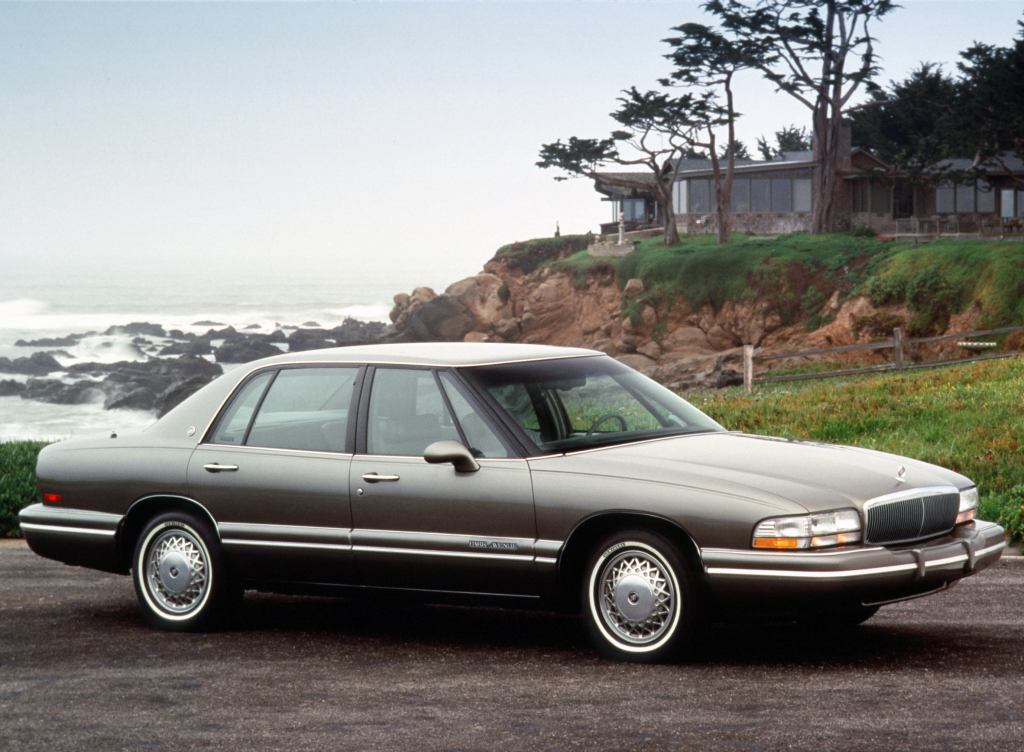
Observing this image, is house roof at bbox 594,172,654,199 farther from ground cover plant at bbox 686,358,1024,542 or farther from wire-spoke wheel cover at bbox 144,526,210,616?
wire-spoke wheel cover at bbox 144,526,210,616

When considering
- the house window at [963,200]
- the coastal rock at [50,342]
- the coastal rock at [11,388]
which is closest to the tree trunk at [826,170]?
the house window at [963,200]

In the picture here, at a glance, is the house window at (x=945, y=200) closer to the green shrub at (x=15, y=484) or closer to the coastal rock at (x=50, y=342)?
the green shrub at (x=15, y=484)

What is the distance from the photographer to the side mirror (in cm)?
598

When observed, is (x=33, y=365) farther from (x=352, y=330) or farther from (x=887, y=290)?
(x=887, y=290)

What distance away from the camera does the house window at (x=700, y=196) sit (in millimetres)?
63688

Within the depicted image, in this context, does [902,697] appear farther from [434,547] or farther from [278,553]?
[278,553]

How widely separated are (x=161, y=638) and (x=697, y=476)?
3207 millimetres

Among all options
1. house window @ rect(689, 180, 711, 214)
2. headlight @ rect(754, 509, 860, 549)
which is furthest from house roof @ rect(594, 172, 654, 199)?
headlight @ rect(754, 509, 860, 549)

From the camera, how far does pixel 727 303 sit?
159 feet

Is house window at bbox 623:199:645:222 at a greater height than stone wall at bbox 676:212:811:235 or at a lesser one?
greater

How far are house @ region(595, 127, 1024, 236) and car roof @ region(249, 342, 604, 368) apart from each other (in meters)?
46.8

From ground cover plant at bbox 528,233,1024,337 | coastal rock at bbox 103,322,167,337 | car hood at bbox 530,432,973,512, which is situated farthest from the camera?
coastal rock at bbox 103,322,167,337

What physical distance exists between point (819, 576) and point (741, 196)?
58698 millimetres

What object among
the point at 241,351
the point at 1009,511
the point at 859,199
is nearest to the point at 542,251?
the point at 859,199
